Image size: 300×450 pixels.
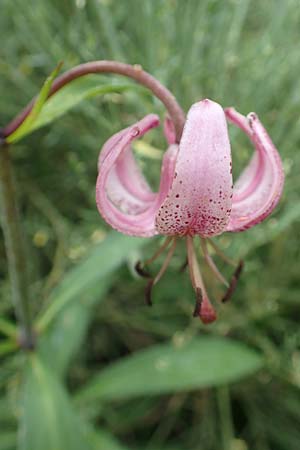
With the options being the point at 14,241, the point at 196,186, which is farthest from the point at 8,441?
the point at 196,186

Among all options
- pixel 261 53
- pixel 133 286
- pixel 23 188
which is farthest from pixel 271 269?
pixel 23 188

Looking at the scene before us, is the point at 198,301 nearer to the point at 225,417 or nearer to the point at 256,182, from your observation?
the point at 256,182

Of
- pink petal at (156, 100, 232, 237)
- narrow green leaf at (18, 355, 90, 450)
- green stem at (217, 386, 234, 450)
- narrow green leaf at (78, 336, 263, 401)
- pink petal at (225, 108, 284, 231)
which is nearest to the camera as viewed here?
pink petal at (156, 100, 232, 237)

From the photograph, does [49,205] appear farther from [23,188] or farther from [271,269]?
[271,269]

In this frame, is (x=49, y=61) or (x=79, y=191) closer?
(x=49, y=61)

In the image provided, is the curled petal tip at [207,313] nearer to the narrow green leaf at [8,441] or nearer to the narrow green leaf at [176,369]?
the narrow green leaf at [176,369]

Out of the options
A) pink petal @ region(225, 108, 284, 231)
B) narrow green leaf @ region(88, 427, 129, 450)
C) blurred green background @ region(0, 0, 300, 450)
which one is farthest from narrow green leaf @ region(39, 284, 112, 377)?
pink petal @ region(225, 108, 284, 231)

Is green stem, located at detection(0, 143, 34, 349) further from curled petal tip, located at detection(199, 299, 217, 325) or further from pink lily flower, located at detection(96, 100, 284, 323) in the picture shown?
curled petal tip, located at detection(199, 299, 217, 325)
